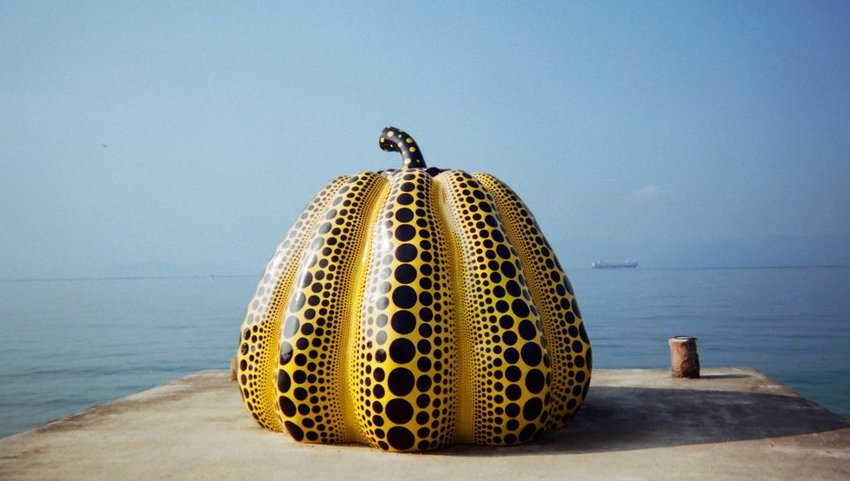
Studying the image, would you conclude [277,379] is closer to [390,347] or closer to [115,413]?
[390,347]

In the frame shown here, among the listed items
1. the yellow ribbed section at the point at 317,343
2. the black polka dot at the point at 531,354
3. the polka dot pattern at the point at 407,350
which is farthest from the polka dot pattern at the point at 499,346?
the yellow ribbed section at the point at 317,343

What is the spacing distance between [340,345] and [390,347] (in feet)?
2.06

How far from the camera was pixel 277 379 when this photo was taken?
7223 mm

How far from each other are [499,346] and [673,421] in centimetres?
252

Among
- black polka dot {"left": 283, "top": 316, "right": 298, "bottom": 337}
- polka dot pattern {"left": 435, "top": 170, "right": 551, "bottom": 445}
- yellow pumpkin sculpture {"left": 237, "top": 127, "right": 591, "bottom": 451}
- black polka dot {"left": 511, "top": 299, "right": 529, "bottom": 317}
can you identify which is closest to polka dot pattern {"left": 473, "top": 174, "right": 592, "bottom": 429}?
yellow pumpkin sculpture {"left": 237, "top": 127, "right": 591, "bottom": 451}

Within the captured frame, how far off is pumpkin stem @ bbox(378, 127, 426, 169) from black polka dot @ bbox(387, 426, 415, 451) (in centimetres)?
339

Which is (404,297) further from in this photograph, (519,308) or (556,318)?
(556,318)

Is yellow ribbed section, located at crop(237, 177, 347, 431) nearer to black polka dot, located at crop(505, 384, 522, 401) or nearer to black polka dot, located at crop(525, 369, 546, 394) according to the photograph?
black polka dot, located at crop(505, 384, 522, 401)

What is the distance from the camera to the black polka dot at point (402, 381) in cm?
665

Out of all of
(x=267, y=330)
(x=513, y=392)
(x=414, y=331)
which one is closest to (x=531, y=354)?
(x=513, y=392)

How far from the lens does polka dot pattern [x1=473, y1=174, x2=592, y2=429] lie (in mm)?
7711

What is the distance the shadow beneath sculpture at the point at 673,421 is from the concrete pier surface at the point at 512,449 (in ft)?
0.04

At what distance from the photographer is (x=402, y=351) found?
6.67 m

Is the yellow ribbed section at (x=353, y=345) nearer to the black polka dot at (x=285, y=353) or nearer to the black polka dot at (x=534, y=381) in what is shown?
the black polka dot at (x=285, y=353)
